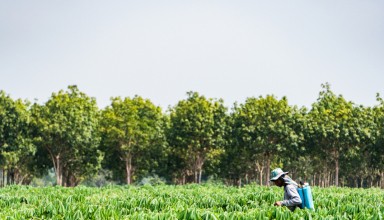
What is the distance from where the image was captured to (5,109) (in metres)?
49.8

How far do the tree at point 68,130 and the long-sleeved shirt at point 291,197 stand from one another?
139 feet

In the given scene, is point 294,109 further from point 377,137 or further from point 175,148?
point 175,148

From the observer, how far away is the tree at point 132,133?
5438 cm

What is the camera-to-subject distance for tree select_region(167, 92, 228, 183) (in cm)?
5356

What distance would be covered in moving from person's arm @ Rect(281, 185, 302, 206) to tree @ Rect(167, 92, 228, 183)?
41.8 metres

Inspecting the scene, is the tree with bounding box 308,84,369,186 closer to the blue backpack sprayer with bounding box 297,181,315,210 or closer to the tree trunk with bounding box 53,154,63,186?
the tree trunk with bounding box 53,154,63,186

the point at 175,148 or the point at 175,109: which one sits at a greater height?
the point at 175,109

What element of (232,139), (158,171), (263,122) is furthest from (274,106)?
(158,171)

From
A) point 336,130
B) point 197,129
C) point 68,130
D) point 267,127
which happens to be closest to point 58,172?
point 68,130

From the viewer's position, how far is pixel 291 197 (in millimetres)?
10930

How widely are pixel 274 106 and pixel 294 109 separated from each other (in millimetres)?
2757

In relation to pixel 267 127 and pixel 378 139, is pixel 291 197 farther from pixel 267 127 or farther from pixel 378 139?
pixel 378 139

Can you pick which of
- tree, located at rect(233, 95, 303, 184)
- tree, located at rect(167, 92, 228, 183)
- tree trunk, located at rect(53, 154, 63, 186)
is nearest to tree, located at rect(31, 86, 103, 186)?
tree trunk, located at rect(53, 154, 63, 186)

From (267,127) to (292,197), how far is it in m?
42.2
